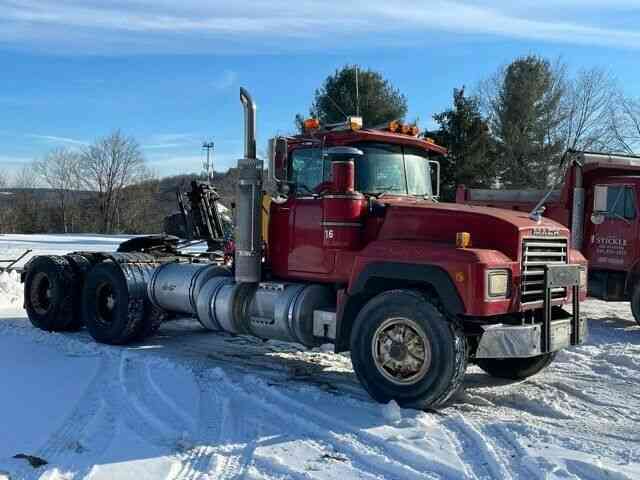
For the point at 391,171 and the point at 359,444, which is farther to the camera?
the point at 391,171

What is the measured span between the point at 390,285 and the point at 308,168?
5.52 feet

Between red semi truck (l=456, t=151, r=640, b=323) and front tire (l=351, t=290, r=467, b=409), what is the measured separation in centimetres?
606

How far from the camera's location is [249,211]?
720 cm

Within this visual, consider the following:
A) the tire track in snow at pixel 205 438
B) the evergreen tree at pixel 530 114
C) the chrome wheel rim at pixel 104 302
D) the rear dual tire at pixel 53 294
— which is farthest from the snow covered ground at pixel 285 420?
the evergreen tree at pixel 530 114

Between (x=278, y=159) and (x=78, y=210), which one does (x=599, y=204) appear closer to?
(x=278, y=159)

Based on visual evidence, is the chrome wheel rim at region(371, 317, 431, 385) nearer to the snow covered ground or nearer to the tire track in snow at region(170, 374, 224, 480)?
the snow covered ground

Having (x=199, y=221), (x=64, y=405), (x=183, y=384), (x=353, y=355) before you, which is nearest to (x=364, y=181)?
(x=353, y=355)

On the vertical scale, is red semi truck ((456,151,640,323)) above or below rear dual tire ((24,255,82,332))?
above

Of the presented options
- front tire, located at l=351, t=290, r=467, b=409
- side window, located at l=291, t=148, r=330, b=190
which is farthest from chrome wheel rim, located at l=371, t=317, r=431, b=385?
side window, located at l=291, t=148, r=330, b=190

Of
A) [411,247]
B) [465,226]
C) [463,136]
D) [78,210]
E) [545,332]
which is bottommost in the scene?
[545,332]

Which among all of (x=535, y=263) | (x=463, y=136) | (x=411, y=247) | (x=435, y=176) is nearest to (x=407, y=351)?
(x=411, y=247)

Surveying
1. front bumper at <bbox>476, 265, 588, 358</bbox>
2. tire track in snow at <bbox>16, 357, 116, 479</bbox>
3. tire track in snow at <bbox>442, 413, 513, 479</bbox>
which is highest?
front bumper at <bbox>476, 265, 588, 358</bbox>

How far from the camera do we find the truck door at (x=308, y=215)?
6.80m

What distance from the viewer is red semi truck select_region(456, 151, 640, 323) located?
34.8ft
